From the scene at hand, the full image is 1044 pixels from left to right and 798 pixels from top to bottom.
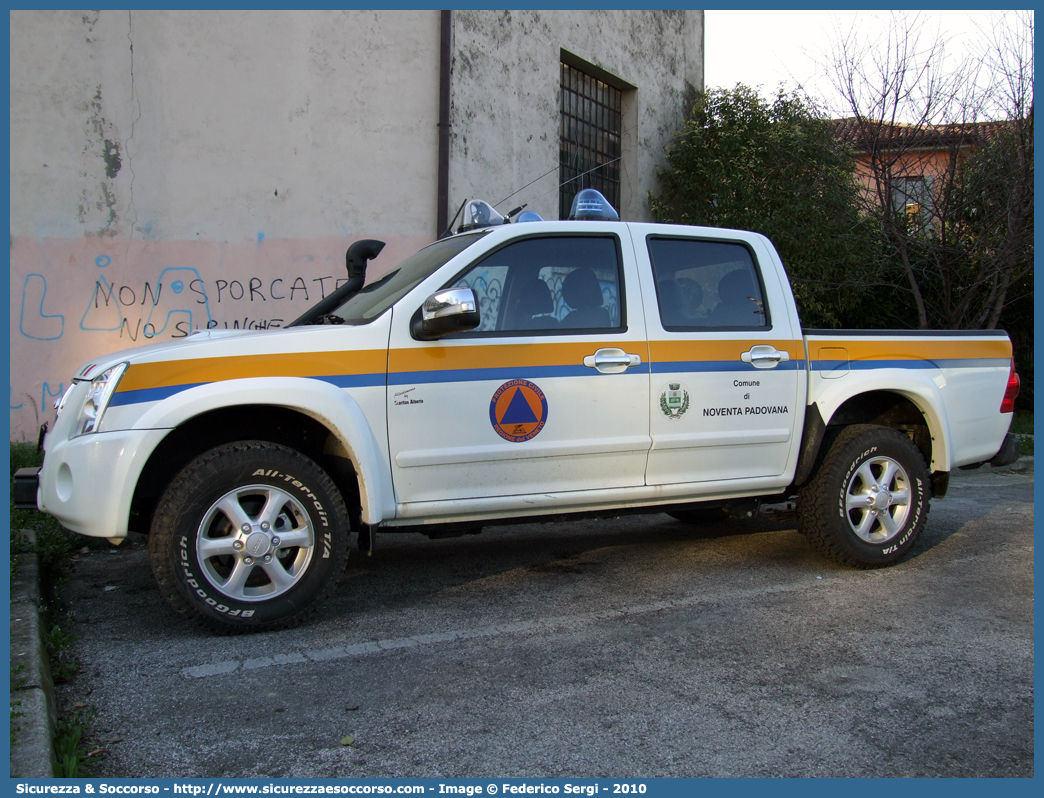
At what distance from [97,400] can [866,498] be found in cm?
391

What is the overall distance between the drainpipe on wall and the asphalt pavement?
17.8 feet

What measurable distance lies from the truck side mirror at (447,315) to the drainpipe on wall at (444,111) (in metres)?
5.96

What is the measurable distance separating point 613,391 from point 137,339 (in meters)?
5.61

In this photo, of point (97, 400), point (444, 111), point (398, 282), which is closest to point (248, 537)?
point (97, 400)

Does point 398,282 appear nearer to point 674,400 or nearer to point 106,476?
point 674,400

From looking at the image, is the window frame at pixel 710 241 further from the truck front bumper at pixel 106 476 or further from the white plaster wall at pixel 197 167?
the white plaster wall at pixel 197 167

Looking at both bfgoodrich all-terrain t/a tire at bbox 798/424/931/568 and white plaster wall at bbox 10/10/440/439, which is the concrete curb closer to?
bfgoodrich all-terrain t/a tire at bbox 798/424/931/568

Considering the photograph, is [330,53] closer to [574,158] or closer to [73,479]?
[574,158]

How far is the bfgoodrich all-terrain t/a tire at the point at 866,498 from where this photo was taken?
472 centimetres

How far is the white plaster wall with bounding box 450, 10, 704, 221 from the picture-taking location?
9.90m

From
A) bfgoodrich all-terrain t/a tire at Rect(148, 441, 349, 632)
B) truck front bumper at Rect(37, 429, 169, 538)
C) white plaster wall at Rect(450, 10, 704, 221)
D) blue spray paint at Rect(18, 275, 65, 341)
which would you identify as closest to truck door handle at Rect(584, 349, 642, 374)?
bfgoodrich all-terrain t/a tire at Rect(148, 441, 349, 632)

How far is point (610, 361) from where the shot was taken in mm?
4168

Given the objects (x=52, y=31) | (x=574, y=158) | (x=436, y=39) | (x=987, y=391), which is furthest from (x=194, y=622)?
(x=574, y=158)

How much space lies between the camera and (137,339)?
8.05 meters
